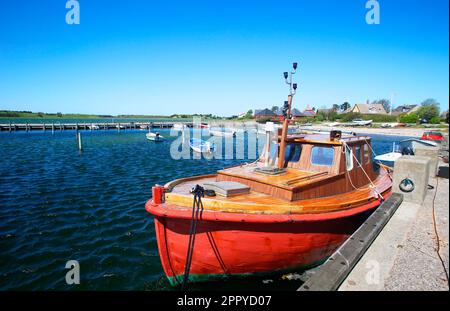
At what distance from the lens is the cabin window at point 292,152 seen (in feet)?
33.1

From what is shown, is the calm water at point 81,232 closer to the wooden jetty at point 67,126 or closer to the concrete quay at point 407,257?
the concrete quay at point 407,257

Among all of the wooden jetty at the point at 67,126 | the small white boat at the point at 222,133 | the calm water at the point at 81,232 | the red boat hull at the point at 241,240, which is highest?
the wooden jetty at the point at 67,126

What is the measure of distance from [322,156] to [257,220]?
4.27m

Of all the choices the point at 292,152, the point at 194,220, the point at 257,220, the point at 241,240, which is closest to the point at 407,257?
the point at 257,220

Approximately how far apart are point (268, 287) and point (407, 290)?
424cm

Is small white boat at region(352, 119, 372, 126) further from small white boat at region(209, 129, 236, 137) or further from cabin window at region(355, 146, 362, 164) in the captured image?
cabin window at region(355, 146, 362, 164)

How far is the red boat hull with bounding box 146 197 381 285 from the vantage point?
6812mm

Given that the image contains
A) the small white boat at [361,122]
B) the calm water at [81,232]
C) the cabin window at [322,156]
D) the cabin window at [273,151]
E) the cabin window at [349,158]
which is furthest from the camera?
the small white boat at [361,122]

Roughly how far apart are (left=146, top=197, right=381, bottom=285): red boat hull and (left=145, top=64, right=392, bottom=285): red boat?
25 millimetres

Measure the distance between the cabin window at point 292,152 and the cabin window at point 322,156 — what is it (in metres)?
0.54

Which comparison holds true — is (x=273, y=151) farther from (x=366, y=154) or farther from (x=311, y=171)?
(x=366, y=154)

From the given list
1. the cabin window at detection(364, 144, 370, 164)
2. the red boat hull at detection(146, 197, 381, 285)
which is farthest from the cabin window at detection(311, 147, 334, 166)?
the cabin window at detection(364, 144, 370, 164)

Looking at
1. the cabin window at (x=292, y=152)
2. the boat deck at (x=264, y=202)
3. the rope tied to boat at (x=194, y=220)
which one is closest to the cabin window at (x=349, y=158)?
the boat deck at (x=264, y=202)
